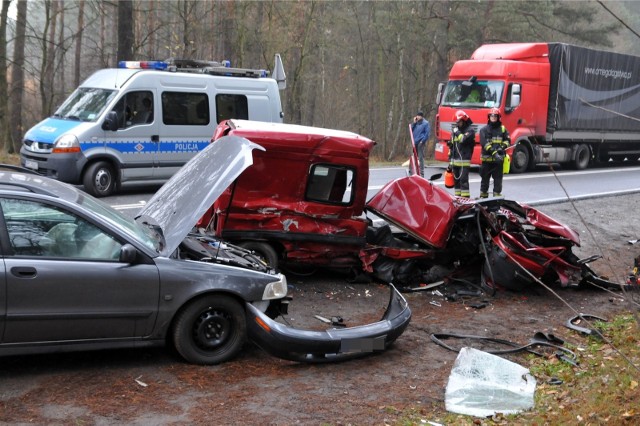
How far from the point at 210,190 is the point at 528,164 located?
1744cm

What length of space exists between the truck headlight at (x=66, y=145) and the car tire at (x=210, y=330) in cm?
796

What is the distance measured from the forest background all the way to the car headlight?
64.6 ft

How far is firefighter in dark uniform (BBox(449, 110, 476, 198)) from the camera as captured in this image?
13.3 m

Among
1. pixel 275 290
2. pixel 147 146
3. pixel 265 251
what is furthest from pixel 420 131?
pixel 275 290

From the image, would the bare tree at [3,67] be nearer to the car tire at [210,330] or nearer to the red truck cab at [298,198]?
the red truck cab at [298,198]

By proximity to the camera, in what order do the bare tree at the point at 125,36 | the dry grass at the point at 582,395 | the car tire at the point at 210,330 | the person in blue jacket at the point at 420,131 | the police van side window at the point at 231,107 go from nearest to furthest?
the dry grass at the point at 582,395 < the car tire at the point at 210,330 < the police van side window at the point at 231,107 < the person in blue jacket at the point at 420,131 < the bare tree at the point at 125,36

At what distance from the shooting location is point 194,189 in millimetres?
6402

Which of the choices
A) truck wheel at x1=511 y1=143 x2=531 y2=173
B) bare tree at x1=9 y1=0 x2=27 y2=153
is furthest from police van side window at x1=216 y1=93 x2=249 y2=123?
truck wheel at x1=511 y1=143 x2=531 y2=173

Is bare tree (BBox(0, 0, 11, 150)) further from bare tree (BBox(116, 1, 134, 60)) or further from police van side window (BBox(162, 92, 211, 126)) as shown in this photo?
police van side window (BBox(162, 92, 211, 126))

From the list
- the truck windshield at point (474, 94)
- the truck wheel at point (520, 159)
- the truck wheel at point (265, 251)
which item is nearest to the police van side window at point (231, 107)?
the truck wheel at point (265, 251)

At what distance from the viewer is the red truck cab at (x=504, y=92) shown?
2014cm

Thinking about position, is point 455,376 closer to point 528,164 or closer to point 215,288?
point 215,288

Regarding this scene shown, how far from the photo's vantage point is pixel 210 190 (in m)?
6.12

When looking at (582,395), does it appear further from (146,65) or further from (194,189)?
(146,65)
